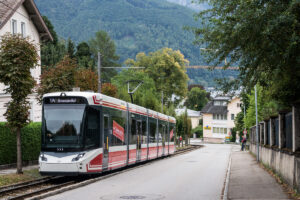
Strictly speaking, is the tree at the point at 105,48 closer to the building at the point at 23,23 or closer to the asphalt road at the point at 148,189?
the building at the point at 23,23

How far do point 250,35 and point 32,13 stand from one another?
28.5 meters

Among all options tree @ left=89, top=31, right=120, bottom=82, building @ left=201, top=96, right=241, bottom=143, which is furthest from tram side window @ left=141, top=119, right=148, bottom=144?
building @ left=201, top=96, right=241, bottom=143

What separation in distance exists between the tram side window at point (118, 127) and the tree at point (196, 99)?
143m

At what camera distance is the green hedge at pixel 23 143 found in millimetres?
22766

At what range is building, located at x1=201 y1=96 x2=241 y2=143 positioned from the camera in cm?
11812

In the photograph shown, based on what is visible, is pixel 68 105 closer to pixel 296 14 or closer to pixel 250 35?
pixel 250 35

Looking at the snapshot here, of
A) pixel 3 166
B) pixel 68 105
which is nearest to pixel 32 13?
pixel 3 166

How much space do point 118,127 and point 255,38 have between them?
9.98m

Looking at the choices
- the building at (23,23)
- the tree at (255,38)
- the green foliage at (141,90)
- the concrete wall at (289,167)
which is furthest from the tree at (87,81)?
the green foliage at (141,90)

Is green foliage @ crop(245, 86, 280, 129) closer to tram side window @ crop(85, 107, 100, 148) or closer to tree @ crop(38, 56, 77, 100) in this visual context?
tree @ crop(38, 56, 77, 100)

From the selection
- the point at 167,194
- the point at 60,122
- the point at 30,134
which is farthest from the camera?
the point at 30,134

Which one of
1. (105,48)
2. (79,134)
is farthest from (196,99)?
(79,134)

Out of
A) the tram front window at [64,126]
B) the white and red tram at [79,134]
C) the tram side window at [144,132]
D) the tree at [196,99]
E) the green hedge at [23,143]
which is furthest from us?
the tree at [196,99]

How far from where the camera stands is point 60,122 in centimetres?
1797
